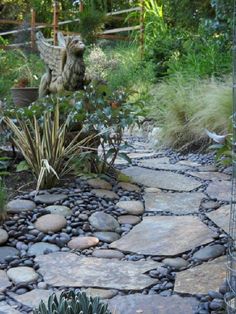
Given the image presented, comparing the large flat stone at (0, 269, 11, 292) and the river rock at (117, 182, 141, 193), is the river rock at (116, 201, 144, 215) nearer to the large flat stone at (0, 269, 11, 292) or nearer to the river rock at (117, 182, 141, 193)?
the river rock at (117, 182, 141, 193)

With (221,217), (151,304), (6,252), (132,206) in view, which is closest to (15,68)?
(132,206)

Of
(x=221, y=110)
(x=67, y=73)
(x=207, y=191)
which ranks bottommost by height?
(x=207, y=191)

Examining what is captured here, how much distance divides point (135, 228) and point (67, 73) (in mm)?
1654

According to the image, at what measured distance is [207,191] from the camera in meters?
3.26

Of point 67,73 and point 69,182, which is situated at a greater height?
point 67,73

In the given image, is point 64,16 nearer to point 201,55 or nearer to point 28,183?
point 201,55

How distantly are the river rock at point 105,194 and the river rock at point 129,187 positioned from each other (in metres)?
0.16

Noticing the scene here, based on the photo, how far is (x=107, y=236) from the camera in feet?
8.13

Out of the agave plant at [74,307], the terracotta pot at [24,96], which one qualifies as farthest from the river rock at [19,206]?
the terracotta pot at [24,96]

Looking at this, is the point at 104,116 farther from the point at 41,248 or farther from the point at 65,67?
the point at 41,248

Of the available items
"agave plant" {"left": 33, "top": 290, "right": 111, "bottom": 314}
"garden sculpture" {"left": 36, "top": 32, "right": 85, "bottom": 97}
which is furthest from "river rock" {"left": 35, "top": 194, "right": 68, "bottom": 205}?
"agave plant" {"left": 33, "top": 290, "right": 111, "bottom": 314}

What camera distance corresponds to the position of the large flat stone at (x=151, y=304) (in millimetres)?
1692

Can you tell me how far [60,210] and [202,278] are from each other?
1.01 m

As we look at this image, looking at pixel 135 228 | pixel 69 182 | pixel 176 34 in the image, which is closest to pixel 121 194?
pixel 69 182
